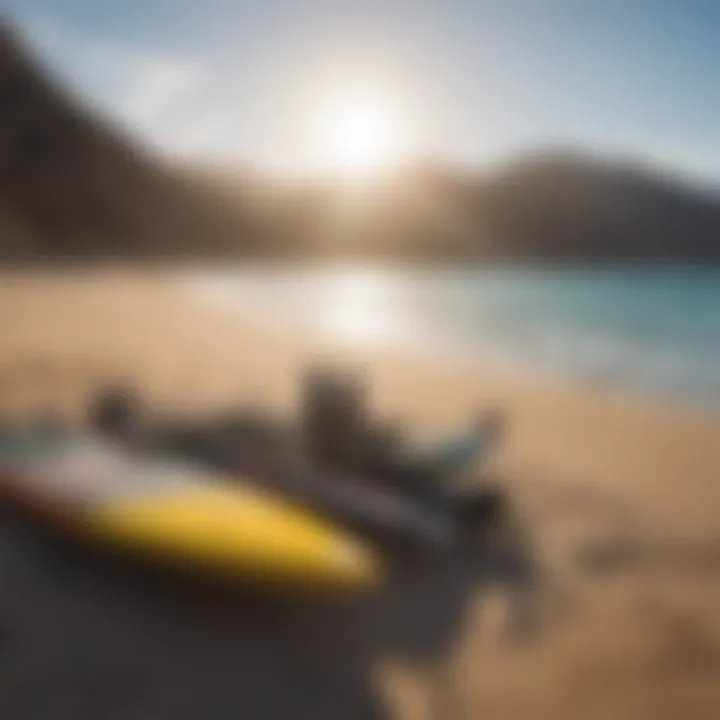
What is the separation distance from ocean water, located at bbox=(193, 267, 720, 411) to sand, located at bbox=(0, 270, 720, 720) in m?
0.09

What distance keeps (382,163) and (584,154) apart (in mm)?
449

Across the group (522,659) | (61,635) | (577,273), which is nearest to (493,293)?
(577,273)

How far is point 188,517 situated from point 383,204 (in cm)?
80

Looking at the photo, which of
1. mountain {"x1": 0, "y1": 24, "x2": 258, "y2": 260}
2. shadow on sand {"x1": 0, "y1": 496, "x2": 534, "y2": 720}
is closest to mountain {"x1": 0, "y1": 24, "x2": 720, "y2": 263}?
mountain {"x1": 0, "y1": 24, "x2": 258, "y2": 260}

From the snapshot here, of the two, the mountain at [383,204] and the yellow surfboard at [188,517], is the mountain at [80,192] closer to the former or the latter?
the mountain at [383,204]

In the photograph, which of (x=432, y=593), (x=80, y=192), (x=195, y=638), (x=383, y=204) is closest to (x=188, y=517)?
(x=195, y=638)

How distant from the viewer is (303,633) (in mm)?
1139

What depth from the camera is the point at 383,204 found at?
1591 mm

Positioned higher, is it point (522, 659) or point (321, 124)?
point (321, 124)

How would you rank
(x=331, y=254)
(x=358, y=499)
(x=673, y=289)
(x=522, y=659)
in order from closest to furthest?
(x=522, y=659) < (x=358, y=499) < (x=331, y=254) < (x=673, y=289)

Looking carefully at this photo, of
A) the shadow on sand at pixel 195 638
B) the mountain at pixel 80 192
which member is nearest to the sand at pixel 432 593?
the shadow on sand at pixel 195 638

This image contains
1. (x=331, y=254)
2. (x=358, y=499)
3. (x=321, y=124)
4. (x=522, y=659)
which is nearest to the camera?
(x=522, y=659)

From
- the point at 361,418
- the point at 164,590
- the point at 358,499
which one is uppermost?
the point at 361,418

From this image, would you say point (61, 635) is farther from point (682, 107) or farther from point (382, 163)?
point (682, 107)
